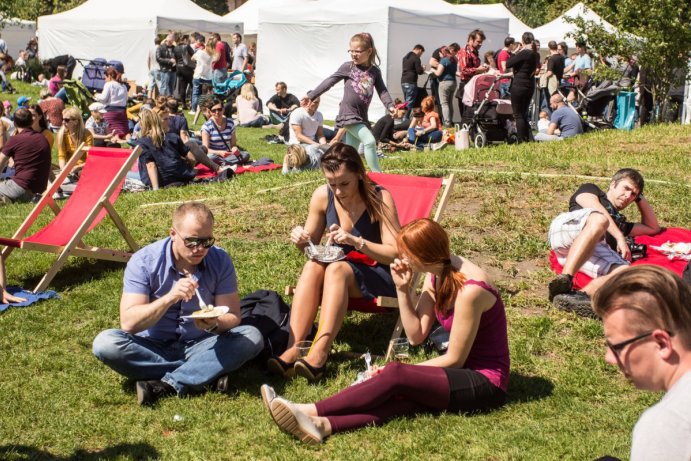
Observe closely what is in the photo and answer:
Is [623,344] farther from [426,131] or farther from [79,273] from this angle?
[426,131]

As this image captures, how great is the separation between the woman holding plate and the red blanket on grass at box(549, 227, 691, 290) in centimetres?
169

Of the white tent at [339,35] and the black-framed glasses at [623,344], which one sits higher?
the black-framed glasses at [623,344]

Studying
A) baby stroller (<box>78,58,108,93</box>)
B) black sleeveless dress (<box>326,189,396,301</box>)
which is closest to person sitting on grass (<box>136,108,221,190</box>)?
black sleeveless dress (<box>326,189,396,301</box>)

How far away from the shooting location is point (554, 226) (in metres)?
6.64

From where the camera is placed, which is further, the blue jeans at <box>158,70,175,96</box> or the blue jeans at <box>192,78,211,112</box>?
the blue jeans at <box>158,70,175,96</box>

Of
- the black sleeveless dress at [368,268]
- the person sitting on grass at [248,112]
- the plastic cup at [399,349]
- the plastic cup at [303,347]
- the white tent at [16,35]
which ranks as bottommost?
the white tent at [16,35]

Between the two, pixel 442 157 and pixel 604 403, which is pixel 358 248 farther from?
pixel 442 157

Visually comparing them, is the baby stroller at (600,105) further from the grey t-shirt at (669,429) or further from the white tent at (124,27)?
the grey t-shirt at (669,429)

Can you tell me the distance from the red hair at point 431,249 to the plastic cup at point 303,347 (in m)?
1.05

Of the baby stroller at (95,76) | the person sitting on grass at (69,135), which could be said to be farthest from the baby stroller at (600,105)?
Result: the baby stroller at (95,76)

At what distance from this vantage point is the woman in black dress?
1335 cm

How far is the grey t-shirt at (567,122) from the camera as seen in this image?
14.8 metres

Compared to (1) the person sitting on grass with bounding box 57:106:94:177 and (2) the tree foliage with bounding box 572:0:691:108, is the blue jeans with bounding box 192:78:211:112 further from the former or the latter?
(1) the person sitting on grass with bounding box 57:106:94:177

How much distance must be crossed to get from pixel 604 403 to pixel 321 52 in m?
16.3
